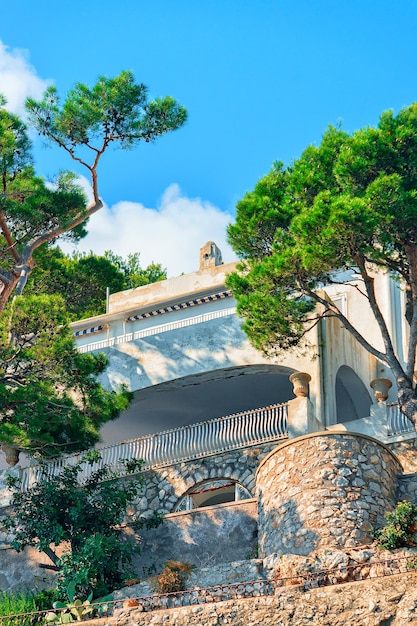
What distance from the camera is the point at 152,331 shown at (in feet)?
99.7

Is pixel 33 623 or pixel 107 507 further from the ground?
pixel 107 507

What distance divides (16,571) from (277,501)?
258 inches

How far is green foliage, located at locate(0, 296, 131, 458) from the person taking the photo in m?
23.2

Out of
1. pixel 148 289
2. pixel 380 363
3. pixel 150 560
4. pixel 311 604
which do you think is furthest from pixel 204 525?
pixel 148 289

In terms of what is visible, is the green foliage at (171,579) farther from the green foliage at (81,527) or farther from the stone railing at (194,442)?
the stone railing at (194,442)

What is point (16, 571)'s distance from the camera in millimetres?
24766

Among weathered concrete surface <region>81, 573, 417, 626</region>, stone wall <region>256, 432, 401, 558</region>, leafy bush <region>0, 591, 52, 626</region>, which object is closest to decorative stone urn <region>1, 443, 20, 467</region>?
leafy bush <region>0, 591, 52, 626</region>

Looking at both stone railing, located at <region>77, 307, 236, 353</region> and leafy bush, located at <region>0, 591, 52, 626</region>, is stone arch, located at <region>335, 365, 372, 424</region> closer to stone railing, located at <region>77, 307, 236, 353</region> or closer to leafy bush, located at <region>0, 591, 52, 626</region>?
stone railing, located at <region>77, 307, 236, 353</region>

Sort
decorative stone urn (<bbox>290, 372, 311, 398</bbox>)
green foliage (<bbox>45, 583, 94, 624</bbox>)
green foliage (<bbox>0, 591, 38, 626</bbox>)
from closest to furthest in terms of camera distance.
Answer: green foliage (<bbox>45, 583, 94, 624</bbox>)
green foliage (<bbox>0, 591, 38, 626</bbox>)
decorative stone urn (<bbox>290, 372, 311, 398</bbox>)

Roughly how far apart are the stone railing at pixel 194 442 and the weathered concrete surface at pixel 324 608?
6982 mm

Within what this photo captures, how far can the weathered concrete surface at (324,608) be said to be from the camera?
1792 cm

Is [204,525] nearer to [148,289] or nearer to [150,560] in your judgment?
[150,560]

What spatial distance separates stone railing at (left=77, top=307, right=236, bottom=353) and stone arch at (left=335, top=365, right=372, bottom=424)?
3310 mm

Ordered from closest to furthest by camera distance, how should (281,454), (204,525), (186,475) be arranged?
(281,454)
(204,525)
(186,475)
